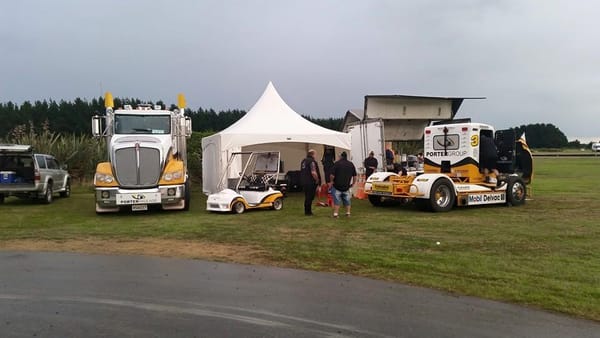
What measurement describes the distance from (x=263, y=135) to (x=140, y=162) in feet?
16.8

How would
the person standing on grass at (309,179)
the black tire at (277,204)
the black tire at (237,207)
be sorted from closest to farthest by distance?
the person standing on grass at (309,179) → the black tire at (237,207) → the black tire at (277,204)

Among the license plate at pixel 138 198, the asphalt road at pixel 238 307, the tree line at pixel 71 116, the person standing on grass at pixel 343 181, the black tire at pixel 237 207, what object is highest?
the tree line at pixel 71 116

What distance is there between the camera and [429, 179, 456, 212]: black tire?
13927mm

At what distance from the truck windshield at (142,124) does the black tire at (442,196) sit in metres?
7.87

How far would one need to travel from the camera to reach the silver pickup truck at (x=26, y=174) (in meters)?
16.8

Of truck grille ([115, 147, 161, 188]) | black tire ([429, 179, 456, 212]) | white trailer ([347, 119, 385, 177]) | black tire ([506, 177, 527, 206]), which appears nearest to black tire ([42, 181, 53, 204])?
truck grille ([115, 147, 161, 188])

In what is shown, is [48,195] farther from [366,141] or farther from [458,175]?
[458,175]

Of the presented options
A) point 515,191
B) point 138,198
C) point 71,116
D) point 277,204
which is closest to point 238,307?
point 138,198

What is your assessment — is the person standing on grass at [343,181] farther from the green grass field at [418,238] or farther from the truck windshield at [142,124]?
the truck windshield at [142,124]

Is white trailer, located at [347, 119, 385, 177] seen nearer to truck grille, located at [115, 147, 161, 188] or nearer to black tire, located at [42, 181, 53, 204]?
truck grille, located at [115, 147, 161, 188]

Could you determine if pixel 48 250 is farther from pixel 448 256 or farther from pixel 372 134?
pixel 372 134

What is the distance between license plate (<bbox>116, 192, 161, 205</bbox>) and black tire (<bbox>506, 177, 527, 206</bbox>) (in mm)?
9952

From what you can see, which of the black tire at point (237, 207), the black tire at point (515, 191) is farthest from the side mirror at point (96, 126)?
the black tire at point (515, 191)

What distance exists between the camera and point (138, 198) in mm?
13750
